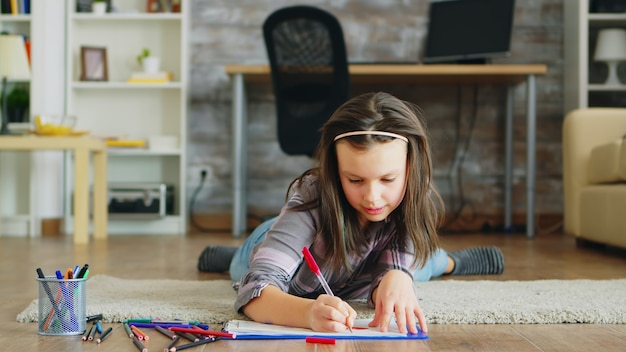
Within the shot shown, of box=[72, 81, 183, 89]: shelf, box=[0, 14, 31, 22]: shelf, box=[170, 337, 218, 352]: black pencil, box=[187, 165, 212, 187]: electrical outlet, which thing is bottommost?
box=[170, 337, 218, 352]: black pencil

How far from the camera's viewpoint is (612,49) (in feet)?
12.7

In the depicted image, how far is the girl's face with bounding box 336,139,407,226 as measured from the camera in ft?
4.09

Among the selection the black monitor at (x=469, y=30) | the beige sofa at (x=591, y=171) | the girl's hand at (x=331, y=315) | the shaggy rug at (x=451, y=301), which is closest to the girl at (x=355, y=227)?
the girl's hand at (x=331, y=315)

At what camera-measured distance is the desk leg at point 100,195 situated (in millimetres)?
3623

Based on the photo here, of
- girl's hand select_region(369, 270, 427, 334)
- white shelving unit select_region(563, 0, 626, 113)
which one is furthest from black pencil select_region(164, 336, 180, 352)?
white shelving unit select_region(563, 0, 626, 113)

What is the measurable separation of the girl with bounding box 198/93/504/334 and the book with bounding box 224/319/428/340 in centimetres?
1

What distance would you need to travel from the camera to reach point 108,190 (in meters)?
3.91

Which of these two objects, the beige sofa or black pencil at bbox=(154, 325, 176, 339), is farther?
the beige sofa

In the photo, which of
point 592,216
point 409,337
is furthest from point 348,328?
point 592,216

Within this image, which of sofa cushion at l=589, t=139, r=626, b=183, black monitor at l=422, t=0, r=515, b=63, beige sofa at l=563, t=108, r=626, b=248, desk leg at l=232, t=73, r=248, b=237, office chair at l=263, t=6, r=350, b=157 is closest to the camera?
sofa cushion at l=589, t=139, r=626, b=183

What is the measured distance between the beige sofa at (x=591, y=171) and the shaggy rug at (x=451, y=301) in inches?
39.5

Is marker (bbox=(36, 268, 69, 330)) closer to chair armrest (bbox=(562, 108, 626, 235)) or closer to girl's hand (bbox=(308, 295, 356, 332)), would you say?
girl's hand (bbox=(308, 295, 356, 332))

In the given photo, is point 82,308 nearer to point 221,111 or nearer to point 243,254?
point 243,254

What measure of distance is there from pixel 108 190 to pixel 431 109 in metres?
1.76
